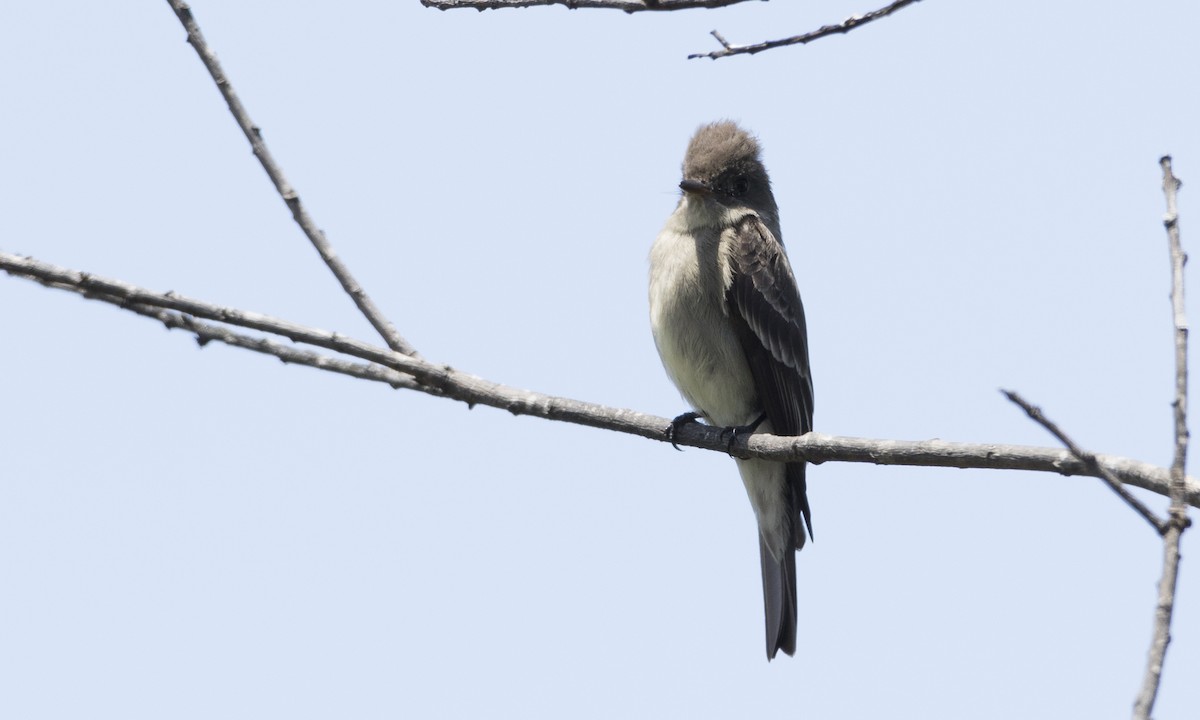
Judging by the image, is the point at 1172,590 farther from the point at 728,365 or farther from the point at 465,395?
the point at 728,365

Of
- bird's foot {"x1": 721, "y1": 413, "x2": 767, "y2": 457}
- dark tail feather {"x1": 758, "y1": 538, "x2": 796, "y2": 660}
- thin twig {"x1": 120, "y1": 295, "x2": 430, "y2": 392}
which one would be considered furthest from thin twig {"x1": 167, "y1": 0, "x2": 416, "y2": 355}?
dark tail feather {"x1": 758, "y1": 538, "x2": 796, "y2": 660}

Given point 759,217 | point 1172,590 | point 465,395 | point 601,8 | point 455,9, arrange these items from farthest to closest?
point 759,217 → point 465,395 → point 455,9 → point 601,8 → point 1172,590

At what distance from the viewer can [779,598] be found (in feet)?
25.1

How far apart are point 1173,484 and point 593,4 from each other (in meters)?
2.18

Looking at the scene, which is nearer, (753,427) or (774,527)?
(753,427)

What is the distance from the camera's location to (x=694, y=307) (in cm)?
690

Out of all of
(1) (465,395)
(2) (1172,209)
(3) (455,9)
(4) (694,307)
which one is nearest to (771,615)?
(4) (694,307)

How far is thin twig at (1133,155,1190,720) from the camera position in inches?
85.7

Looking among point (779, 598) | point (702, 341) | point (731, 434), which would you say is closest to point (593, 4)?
point (731, 434)

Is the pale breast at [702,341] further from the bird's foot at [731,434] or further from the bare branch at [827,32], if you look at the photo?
the bare branch at [827,32]

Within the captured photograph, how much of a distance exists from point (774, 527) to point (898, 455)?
3.67 meters

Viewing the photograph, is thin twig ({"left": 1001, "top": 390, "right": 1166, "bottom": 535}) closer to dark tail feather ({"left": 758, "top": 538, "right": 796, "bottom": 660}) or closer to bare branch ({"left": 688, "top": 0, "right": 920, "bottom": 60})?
bare branch ({"left": 688, "top": 0, "right": 920, "bottom": 60})

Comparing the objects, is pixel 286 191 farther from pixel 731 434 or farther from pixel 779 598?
pixel 779 598

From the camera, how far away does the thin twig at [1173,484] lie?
218 cm
